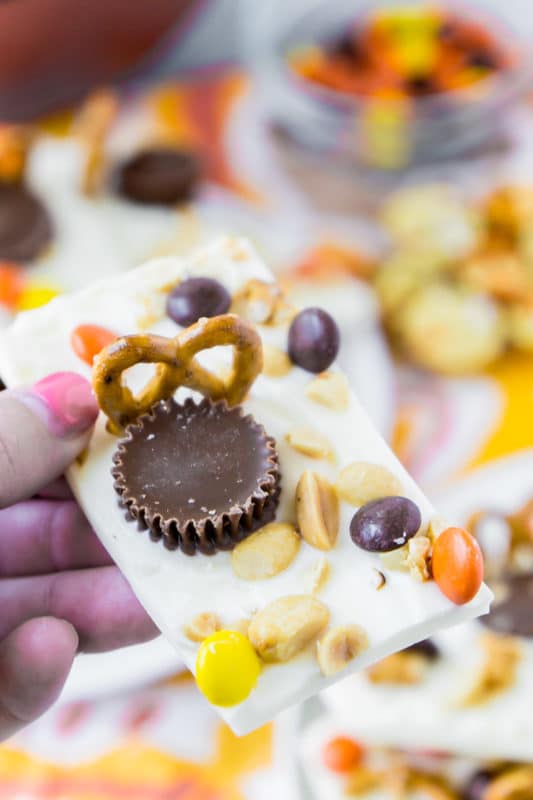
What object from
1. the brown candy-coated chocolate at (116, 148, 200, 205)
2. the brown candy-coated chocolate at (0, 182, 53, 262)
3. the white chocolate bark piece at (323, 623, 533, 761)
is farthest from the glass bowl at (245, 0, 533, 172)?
the white chocolate bark piece at (323, 623, 533, 761)

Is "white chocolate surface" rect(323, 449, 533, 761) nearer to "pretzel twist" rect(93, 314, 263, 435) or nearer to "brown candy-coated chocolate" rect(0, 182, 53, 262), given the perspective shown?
"pretzel twist" rect(93, 314, 263, 435)

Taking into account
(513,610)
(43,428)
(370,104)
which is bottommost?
(513,610)

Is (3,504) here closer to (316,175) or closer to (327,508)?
(327,508)

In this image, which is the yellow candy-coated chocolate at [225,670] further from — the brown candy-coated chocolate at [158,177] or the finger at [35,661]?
the brown candy-coated chocolate at [158,177]

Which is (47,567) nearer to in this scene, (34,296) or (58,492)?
(58,492)

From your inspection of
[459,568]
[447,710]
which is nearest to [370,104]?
[447,710]

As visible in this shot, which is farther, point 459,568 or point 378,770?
point 378,770
